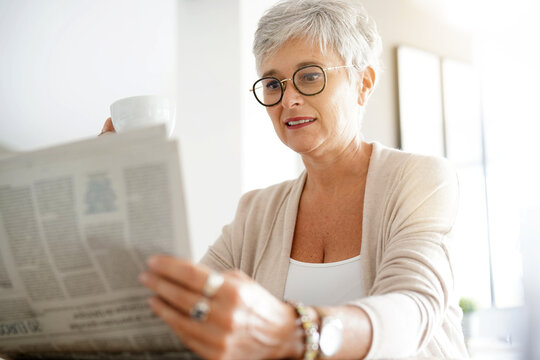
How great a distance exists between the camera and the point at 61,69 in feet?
9.65

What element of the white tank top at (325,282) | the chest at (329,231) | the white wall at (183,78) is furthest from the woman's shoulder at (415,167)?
the white wall at (183,78)

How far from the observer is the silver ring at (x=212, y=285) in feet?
1.90

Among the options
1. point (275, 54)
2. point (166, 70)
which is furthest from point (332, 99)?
point (166, 70)

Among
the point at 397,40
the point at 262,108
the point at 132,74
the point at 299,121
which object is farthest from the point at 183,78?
the point at 299,121

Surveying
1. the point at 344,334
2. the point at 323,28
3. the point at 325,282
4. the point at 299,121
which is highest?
the point at 323,28

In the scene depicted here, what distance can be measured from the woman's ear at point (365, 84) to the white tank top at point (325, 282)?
1.67ft

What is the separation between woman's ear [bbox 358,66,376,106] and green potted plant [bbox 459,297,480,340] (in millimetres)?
2698

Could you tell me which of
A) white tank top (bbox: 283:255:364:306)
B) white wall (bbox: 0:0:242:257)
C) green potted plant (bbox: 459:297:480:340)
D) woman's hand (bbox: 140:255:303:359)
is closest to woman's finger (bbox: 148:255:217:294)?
woman's hand (bbox: 140:255:303:359)

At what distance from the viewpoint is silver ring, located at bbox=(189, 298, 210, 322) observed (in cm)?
58

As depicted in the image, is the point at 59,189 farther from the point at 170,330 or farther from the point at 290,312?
the point at 290,312

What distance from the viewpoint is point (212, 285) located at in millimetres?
581

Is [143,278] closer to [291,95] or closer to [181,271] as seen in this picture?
[181,271]

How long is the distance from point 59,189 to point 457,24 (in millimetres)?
4547

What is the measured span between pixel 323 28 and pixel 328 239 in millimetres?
541
